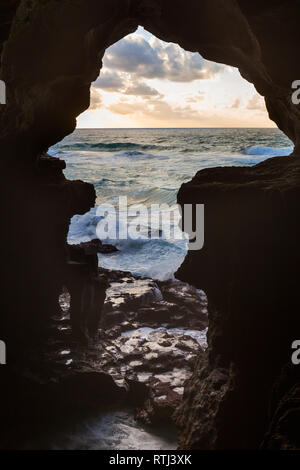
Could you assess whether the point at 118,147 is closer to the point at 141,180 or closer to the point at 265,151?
the point at 265,151

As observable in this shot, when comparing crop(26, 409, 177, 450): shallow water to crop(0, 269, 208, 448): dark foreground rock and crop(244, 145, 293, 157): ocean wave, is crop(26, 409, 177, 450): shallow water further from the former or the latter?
crop(244, 145, 293, 157): ocean wave

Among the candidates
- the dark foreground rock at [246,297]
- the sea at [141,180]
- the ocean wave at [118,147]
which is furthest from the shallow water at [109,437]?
the ocean wave at [118,147]

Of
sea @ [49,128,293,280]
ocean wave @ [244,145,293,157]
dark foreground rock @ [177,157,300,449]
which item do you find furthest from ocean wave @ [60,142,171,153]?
dark foreground rock @ [177,157,300,449]

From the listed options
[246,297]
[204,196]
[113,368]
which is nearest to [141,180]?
[113,368]

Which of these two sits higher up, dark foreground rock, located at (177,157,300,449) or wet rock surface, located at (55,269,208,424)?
dark foreground rock, located at (177,157,300,449)

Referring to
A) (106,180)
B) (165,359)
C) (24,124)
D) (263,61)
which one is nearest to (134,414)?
(165,359)

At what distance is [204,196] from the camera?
5.09 m

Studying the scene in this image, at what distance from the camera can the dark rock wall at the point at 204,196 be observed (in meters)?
4.27

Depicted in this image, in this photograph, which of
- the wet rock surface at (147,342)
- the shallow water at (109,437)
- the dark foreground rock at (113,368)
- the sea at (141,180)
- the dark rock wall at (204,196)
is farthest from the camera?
the sea at (141,180)

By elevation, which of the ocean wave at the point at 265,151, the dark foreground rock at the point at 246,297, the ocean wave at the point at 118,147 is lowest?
the dark foreground rock at the point at 246,297

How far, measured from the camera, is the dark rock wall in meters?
4.27

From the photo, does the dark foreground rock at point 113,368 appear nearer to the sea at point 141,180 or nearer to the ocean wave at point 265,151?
the sea at point 141,180
